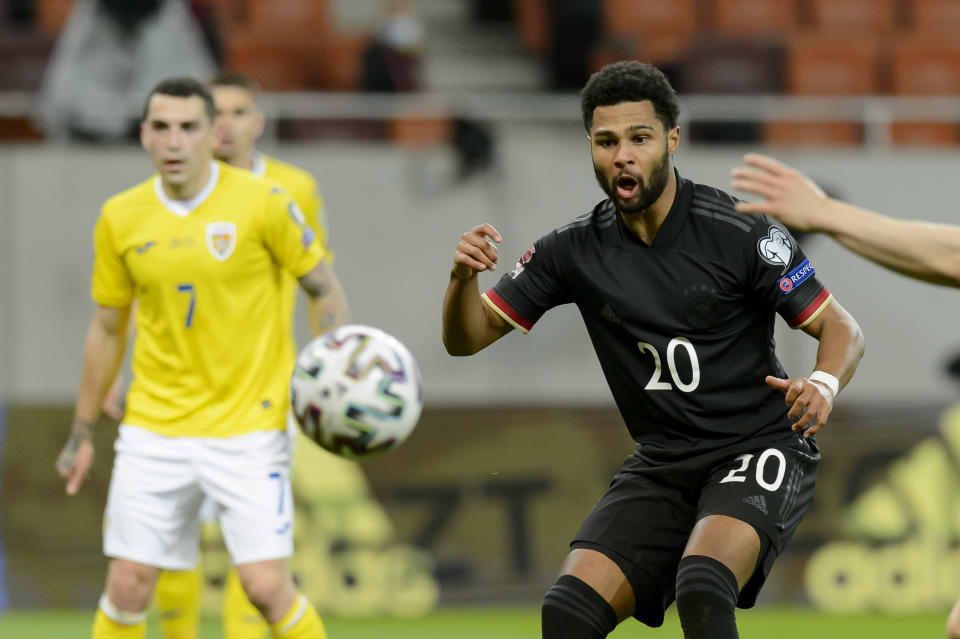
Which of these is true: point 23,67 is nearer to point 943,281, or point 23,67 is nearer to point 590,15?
point 590,15

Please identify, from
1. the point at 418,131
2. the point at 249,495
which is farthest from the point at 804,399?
the point at 418,131

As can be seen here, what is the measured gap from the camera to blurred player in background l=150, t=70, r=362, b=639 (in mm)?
6332

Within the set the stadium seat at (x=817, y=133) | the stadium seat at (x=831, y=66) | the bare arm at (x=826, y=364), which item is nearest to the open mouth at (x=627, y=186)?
the bare arm at (x=826, y=364)

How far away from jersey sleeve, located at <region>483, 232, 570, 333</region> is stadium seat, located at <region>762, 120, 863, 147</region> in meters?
6.67

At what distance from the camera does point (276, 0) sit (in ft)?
40.8

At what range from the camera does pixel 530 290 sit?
16.3 ft

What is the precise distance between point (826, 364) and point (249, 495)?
7.43 feet

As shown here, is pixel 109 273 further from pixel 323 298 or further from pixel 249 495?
pixel 249 495

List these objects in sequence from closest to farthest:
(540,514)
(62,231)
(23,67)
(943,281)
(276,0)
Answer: (943,281) → (540,514) → (62,231) → (23,67) → (276,0)

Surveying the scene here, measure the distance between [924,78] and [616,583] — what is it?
29.2ft

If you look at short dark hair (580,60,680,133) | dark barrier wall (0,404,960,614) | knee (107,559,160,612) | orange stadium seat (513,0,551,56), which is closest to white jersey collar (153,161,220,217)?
knee (107,559,160,612)

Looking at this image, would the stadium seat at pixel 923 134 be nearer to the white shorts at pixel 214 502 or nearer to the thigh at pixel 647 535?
the white shorts at pixel 214 502

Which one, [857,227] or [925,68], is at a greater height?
[925,68]

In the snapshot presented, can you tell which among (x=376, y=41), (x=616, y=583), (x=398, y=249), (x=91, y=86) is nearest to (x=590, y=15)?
(x=376, y=41)
